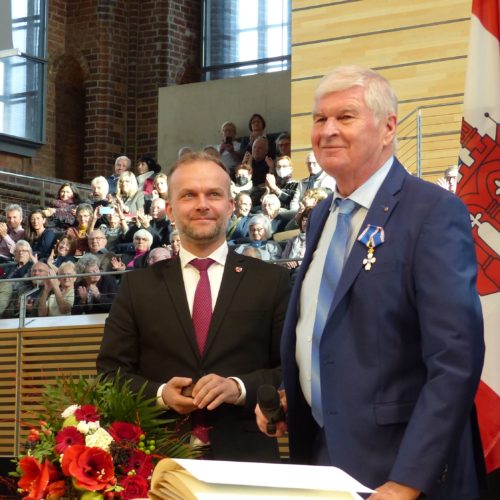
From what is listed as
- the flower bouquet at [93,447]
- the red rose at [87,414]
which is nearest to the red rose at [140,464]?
the flower bouquet at [93,447]

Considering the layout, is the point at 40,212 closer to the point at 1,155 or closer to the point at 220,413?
the point at 1,155

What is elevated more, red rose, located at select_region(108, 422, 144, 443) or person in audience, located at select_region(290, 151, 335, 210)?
person in audience, located at select_region(290, 151, 335, 210)

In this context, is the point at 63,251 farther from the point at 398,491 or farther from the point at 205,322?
the point at 398,491

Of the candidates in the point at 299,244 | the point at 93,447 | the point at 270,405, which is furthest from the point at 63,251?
the point at 93,447

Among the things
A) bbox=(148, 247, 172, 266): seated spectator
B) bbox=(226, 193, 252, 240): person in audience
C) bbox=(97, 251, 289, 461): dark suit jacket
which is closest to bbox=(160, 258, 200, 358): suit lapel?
bbox=(97, 251, 289, 461): dark suit jacket

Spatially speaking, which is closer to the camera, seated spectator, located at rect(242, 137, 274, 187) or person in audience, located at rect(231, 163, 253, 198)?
person in audience, located at rect(231, 163, 253, 198)

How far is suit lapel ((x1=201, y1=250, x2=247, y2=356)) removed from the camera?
288 cm

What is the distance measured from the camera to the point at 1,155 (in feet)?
54.2

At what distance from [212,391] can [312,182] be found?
7089mm

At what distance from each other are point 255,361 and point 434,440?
922 millimetres

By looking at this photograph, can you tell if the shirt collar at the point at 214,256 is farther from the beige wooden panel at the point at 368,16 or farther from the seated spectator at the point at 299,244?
the beige wooden panel at the point at 368,16

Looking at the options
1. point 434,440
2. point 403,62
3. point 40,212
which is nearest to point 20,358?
point 40,212

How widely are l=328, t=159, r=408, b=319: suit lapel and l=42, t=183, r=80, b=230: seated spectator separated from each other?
975cm

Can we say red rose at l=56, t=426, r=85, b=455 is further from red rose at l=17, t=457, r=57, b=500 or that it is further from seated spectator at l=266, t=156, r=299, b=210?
seated spectator at l=266, t=156, r=299, b=210
